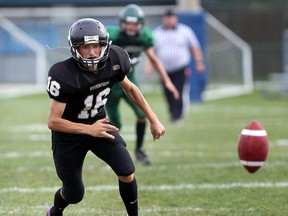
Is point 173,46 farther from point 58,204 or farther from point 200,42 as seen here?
point 58,204

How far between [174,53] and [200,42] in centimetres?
421

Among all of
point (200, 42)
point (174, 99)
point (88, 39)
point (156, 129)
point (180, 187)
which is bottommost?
point (200, 42)

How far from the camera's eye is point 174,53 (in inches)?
469

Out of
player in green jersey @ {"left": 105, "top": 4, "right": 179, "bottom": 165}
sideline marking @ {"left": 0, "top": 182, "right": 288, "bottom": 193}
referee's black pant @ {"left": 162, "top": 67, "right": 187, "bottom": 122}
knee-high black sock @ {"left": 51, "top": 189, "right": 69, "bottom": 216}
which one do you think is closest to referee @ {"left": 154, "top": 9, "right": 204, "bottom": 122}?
referee's black pant @ {"left": 162, "top": 67, "right": 187, "bottom": 122}

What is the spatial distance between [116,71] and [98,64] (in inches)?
6.2

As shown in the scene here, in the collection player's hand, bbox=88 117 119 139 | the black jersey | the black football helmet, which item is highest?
the black football helmet

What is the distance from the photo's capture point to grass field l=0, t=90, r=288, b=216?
5461 millimetres

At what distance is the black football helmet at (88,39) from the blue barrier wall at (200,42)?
11.1m

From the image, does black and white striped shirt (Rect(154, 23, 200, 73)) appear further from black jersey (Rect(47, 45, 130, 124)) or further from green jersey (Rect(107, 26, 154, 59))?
black jersey (Rect(47, 45, 130, 124))

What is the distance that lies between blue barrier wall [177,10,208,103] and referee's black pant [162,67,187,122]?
149 inches

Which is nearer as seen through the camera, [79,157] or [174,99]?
[79,157]

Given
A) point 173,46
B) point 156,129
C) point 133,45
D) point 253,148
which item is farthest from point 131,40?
point 173,46

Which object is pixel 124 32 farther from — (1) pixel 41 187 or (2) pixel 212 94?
(2) pixel 212 94

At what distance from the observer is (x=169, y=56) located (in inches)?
468
